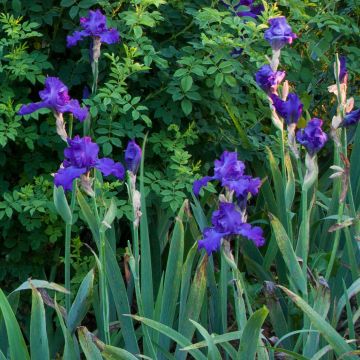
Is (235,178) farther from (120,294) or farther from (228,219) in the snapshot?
(120,294)

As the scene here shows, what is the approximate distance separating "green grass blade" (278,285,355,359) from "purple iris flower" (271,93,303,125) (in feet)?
1.57

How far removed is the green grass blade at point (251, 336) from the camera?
1.85 m

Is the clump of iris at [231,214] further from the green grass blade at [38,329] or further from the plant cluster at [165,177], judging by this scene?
the green grass blade at [38,329]

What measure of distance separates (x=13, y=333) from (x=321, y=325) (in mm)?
824

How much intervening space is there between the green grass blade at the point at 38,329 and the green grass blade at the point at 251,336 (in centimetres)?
55

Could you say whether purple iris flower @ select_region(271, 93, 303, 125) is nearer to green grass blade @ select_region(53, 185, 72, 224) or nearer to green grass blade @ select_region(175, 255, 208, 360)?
green grass blade @ select_region(175, 255, 208, 360)

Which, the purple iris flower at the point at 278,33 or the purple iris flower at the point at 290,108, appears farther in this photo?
the purple iris flower at the point at 278,33

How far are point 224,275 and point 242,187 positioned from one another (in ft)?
1.45

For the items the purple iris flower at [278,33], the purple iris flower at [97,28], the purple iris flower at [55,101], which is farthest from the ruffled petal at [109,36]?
the purple iris flower at [278,33]

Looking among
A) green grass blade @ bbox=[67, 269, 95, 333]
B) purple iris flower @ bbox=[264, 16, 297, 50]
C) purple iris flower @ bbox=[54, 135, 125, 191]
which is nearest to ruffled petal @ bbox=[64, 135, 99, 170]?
purple iris flower @ bbox=[54, 135, 125, 191]

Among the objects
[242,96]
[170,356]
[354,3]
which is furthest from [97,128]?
[354,3]

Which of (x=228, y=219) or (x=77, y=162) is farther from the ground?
(x=77, y=162)

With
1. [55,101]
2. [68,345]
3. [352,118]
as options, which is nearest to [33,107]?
[55,101]

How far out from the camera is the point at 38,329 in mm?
2105
